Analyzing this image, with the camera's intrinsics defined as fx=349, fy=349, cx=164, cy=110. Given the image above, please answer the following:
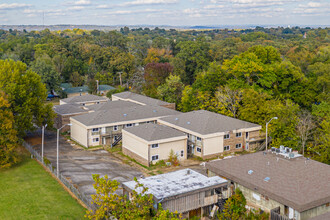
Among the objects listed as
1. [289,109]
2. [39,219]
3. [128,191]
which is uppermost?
[289,109]

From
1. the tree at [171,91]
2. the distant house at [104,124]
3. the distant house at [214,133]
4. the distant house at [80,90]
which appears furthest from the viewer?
the distant house at [80,90]

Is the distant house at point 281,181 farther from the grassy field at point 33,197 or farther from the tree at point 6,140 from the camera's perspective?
the tree at point 6,140

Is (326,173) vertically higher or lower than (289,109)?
lower

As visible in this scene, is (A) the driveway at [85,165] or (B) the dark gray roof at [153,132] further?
(B) the dark gray roof at [153,132]

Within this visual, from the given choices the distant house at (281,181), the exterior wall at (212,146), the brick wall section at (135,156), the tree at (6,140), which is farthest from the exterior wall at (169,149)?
the tree at (6,140)

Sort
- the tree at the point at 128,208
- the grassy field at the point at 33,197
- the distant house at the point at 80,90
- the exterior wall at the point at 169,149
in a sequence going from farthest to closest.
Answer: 1. the distant house at the point at 80,90
2. the exterior wall at the point at 169,149
3. the grassy field at the point at 33,197
4. the tree at the point at 128,208

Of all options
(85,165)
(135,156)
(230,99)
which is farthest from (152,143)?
(230,99)

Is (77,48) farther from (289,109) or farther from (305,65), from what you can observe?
(289,109)

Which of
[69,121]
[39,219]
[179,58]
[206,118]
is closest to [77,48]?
Result: [179,58]
